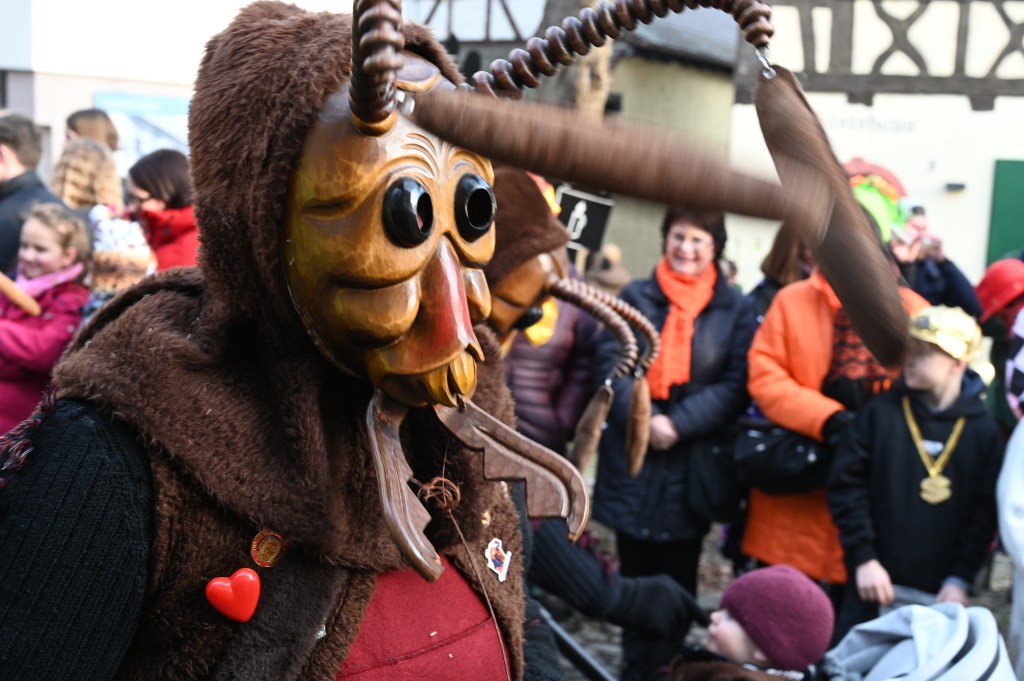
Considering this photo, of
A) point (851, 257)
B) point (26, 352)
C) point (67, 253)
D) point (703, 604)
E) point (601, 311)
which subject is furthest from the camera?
point (703, 604)

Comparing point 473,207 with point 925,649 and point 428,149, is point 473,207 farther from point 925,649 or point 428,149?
point 925,649

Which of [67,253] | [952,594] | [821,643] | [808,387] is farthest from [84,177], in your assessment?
[952,594]

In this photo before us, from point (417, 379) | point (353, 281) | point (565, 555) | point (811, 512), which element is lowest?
point (811, 512)

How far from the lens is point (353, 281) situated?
119 cm

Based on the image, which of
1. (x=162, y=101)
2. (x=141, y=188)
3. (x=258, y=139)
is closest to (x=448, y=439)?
(x=258, y=139)

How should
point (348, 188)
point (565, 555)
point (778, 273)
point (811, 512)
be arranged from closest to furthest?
point (348, 188) < point (565, 555) < point (811, 512) < point (778, 273)

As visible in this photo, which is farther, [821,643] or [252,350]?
[821,643]

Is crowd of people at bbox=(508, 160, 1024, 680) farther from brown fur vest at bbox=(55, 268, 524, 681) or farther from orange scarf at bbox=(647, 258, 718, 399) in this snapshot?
brown fur vest at bbox=(55, 268, 524, 681)

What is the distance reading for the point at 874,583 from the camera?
327 centimetres

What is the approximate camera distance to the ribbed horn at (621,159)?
0.75 metres

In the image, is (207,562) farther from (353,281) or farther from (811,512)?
(811,512)

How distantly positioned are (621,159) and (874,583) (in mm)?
2900

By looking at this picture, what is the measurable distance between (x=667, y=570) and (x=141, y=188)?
8.04ft

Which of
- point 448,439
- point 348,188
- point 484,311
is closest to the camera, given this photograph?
point 348,188
